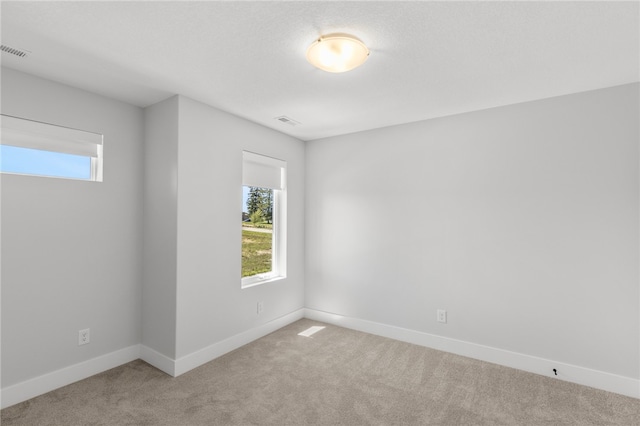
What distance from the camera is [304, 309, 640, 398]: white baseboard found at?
2467 mm

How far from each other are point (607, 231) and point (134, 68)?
393cm

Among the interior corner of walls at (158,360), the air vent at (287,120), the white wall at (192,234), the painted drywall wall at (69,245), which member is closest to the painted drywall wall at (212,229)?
the white wall at (192,234)

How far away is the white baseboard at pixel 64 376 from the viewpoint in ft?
7.34

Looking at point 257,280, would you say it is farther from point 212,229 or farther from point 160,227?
point 160,227

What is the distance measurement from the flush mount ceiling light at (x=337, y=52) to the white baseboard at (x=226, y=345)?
2686 mm

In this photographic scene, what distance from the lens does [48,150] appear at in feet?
8.09

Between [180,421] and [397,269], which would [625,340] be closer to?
[397,269]

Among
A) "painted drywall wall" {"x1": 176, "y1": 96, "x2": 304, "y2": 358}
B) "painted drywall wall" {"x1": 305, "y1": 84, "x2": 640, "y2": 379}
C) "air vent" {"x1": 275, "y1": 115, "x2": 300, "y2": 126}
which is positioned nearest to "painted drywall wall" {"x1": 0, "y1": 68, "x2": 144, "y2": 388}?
"painted drywall wall" {"x1": 176, "y1": 96, "x2": 304, "y2": 358}

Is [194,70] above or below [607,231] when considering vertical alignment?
above

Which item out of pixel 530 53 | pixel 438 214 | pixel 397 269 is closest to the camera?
pixel 530 53

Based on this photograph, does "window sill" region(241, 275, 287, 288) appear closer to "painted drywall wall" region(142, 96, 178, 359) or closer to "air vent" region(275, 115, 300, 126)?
"painted drywall wall" region(142, 96, 178, 359)

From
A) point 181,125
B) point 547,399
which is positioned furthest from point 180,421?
point 547,399

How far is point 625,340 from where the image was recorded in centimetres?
246

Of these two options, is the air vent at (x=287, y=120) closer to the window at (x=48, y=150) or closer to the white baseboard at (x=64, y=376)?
the window at (x=48, y=150)
